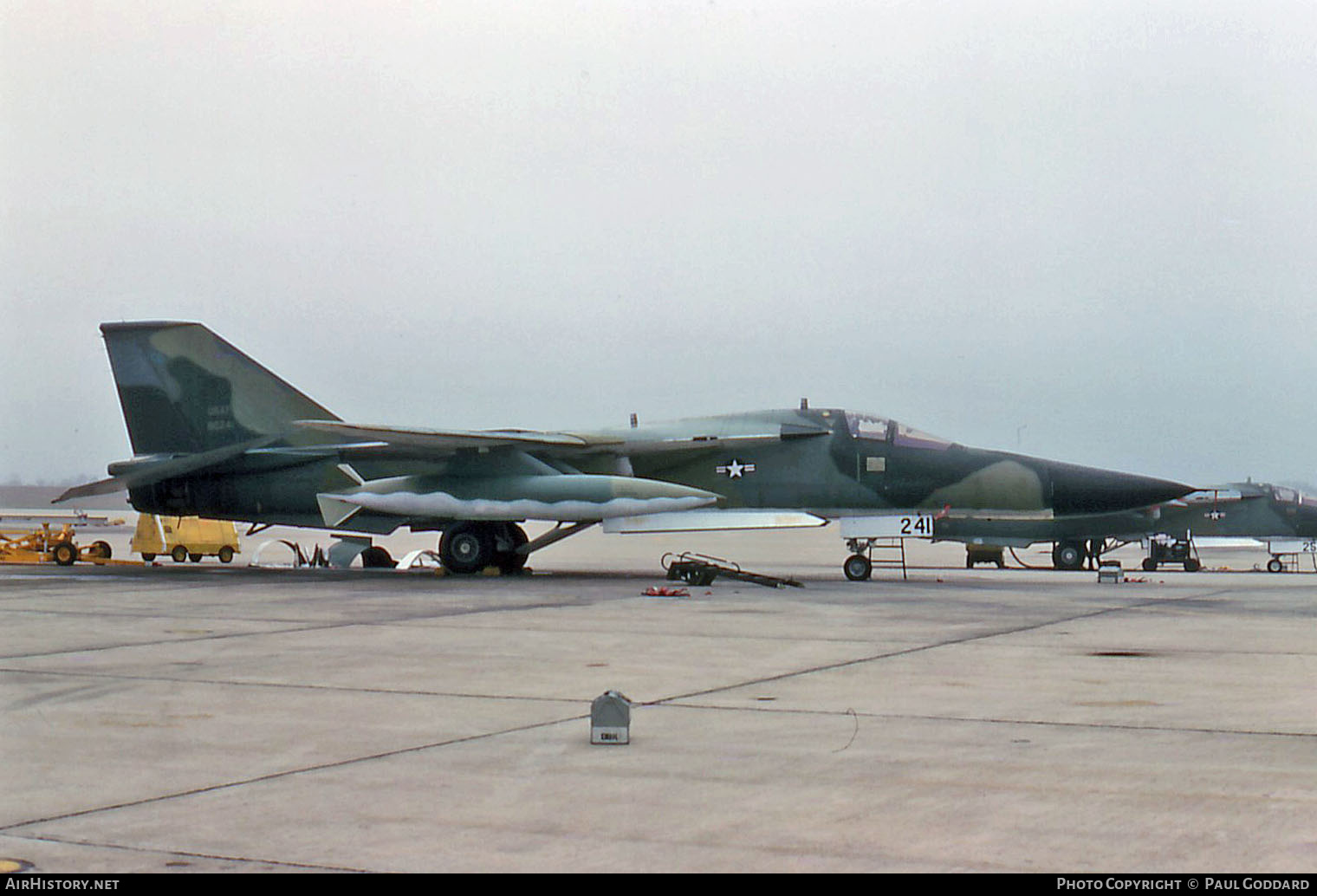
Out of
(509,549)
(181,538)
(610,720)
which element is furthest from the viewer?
(181,538)

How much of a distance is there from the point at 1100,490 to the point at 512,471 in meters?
8.56

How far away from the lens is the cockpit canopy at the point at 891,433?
67.2ft

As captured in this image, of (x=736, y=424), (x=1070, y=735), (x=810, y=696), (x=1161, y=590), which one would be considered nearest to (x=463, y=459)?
(x=736, y=424)

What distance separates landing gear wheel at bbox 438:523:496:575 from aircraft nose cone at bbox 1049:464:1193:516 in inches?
335

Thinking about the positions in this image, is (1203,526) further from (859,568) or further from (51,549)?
(51,549)

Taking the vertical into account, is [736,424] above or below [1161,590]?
above

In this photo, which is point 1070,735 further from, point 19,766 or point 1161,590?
point 1161,590

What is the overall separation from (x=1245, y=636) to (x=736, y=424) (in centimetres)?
1042

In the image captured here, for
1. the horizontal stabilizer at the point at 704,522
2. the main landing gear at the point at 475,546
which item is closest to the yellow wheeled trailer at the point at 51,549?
the main landing gear at the point at 475,546

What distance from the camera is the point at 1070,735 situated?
21.5 feet

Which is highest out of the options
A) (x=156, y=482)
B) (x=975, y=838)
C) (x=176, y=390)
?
(x=176, y=390)

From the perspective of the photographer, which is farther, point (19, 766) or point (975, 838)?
point (19, 766)

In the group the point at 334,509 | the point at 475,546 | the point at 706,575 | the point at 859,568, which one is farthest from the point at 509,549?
the point at 859,568

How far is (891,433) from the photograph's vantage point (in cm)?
2050
